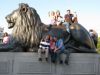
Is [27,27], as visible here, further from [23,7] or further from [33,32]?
[23,7]

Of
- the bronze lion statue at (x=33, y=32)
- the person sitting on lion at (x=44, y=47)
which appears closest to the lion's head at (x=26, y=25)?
the bronze lion statue at (x=33, y=32)

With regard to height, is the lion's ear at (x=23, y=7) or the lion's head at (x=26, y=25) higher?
the lion's ear at (x=23, y=7)

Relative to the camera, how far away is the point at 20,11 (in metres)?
10.2

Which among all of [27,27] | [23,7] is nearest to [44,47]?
[27,27]

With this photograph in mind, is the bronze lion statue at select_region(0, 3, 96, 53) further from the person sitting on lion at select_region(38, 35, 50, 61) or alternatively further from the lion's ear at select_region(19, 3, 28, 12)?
the person sitting on lion at select_region(38, 35, 50, 61)

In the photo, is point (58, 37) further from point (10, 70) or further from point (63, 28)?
point (10, 70)

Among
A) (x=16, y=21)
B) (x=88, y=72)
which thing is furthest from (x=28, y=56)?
(x=88, y=72)

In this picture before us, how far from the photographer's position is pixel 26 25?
10023 millimetres

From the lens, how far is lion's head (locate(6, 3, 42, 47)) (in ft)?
32.5

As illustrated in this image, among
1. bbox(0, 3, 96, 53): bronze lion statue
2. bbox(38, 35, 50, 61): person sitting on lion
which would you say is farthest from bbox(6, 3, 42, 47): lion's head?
bbox(38, 35, 50, 61): person sitting on lion

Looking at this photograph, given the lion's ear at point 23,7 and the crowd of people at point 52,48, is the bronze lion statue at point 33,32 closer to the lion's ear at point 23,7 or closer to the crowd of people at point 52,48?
the lion's ear at point 23,7

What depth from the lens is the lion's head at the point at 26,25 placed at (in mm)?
9898

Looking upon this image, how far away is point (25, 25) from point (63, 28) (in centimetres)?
122

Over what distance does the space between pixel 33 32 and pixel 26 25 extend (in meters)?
0.28
